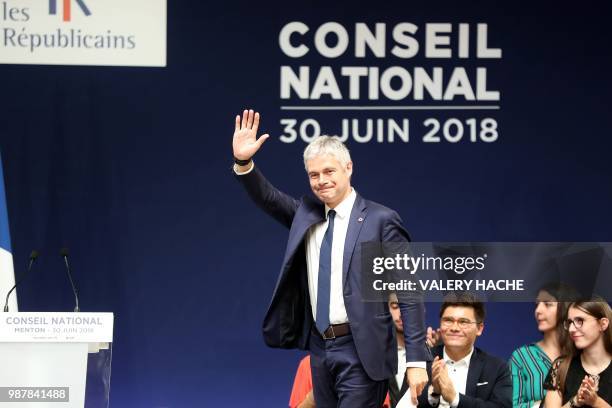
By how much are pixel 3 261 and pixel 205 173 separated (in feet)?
4.12

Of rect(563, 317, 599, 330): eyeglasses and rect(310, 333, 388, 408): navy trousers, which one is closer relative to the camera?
rect(310, 333, 388, 408): navy trousers

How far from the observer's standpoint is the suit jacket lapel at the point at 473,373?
488 centimetres

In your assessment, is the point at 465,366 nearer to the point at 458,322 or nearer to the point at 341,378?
the point at 458,322

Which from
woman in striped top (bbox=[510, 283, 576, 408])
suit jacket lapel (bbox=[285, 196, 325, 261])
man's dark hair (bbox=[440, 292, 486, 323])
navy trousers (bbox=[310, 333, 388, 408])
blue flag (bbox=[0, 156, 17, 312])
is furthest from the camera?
blue flag (bbox=[0, 156, 17, 312])

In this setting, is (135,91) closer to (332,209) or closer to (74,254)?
(74,254)

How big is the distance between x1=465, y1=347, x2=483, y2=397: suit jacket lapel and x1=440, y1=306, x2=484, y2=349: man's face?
68 mm

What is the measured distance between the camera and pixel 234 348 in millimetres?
6285

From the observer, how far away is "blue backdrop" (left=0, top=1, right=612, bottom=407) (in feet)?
20.2

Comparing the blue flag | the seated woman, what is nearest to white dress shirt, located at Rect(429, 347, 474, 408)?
the seated woman

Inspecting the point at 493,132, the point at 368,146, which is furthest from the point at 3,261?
the point at 493,132

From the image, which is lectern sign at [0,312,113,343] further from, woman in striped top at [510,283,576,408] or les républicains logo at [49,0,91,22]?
les républicains logo at [49,0,91,22]

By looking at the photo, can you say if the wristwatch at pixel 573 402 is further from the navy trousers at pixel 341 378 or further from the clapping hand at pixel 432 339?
the navy trousers at pixel 341 378

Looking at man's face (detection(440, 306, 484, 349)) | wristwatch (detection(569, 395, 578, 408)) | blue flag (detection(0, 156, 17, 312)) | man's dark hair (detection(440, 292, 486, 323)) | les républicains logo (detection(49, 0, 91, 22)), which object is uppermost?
les républicains logo (detection(49, 0, 91, 22))

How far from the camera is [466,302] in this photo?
4875 mm
